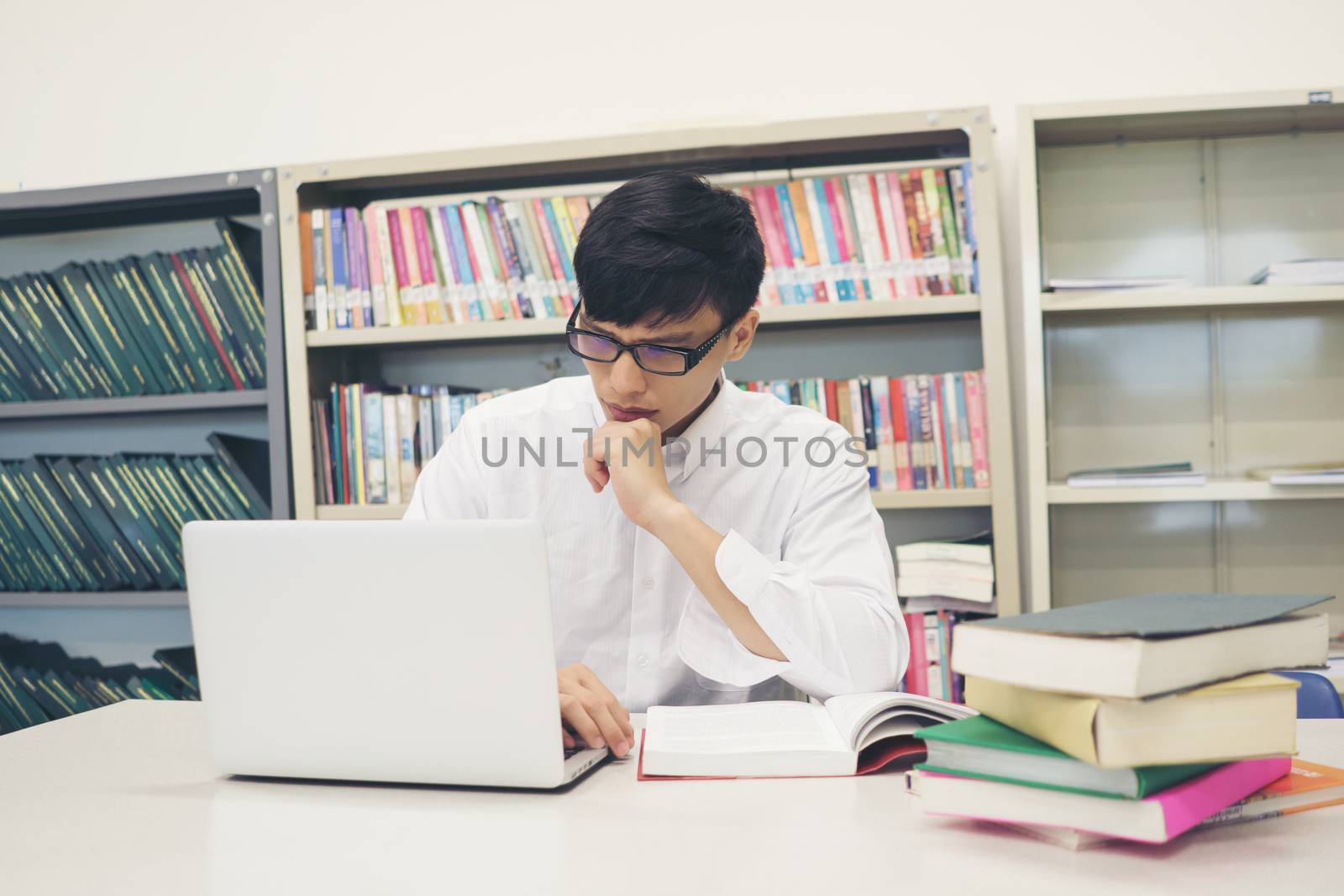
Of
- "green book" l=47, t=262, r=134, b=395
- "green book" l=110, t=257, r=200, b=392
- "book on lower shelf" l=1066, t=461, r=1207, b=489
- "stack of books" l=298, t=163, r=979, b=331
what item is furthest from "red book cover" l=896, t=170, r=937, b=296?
"green book" l=47, t=262, r=134, b=395

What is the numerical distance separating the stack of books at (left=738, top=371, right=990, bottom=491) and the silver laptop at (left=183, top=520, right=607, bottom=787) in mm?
1305

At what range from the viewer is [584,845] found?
74cm

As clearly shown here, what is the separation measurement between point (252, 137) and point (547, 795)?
7.39 ft

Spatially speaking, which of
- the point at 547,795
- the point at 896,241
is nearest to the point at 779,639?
the point at 547,795

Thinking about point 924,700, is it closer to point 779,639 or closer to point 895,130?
point 779,639

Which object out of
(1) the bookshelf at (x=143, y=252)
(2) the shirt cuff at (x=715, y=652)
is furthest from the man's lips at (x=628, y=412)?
(1) the bookshelf at (x=143, y=252)

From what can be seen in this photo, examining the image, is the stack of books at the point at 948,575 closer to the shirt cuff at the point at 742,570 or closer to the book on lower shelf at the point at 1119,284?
the book on lower shelf at the point at 1119,284

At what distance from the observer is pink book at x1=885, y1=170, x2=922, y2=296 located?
6.74 feet

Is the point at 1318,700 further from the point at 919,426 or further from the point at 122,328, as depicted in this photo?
the point at 122,328

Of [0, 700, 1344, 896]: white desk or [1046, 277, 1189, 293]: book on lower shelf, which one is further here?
[1046, 277, 1189, 293]: book on lower shelf

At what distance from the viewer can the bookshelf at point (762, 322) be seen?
6.52ft

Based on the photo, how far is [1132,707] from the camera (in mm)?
644

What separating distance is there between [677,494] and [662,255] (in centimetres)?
38

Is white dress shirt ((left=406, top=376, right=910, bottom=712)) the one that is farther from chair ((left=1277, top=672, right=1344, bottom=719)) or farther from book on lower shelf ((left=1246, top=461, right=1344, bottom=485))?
book on lower shelf ((left=1246, top=461, right=1344, bottom=485))
